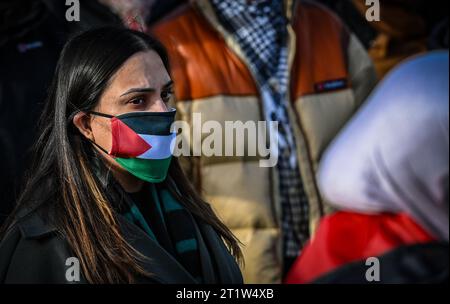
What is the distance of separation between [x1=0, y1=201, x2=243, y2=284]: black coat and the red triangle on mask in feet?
0.69

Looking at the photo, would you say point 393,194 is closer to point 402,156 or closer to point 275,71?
point 402,156

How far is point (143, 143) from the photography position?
2.25m

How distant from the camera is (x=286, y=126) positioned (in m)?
3.37

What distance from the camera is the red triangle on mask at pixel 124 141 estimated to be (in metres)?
2.19

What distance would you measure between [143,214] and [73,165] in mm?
279

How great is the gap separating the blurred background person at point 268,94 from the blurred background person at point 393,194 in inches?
35.0

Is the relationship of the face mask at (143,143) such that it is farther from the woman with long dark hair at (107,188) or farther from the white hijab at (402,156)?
the white hijab at (402,156)

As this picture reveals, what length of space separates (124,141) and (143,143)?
0.07m

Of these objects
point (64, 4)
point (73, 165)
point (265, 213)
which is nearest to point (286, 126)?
point (265, 213)
